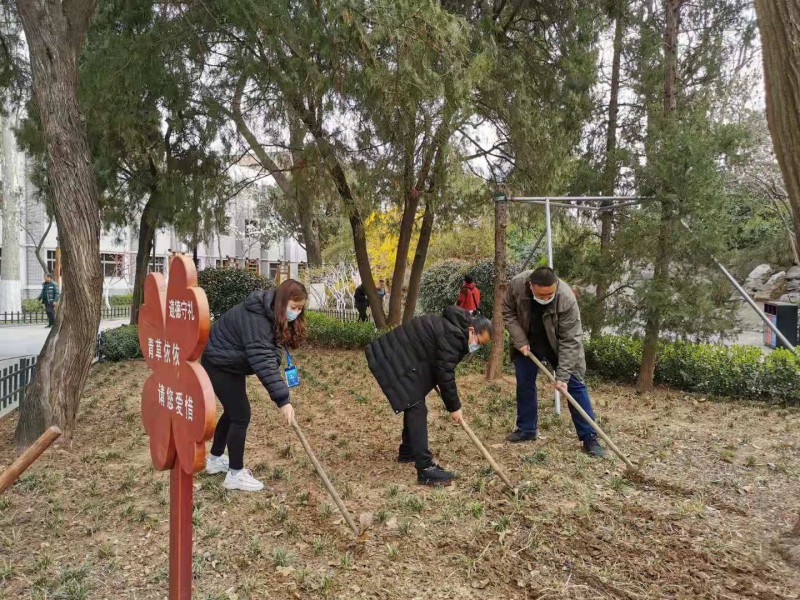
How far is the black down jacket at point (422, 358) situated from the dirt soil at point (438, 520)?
64cm

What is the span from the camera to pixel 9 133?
19.6m

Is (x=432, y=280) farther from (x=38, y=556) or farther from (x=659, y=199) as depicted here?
(x=38, y=556)

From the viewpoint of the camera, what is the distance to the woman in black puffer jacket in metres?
3.52

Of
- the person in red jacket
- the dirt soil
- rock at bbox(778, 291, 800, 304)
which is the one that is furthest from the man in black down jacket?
rock at bbox(778, 291, 800, 304)

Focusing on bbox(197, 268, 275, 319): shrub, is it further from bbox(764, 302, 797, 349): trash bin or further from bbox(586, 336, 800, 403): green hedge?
bbox(764, 302, 797, 349): trash bin

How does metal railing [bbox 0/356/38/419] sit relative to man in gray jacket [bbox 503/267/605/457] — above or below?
below

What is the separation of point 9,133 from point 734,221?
21.7 meters

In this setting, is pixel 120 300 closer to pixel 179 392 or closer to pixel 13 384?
pixel 13 384

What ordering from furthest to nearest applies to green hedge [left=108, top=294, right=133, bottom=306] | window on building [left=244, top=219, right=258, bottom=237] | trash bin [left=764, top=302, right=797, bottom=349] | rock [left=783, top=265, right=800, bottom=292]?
1. window on building [left=244, top=219, right=258, bottom=237]
2. green hedge [left=108, top=294, right=133, bottom=306]
3. rock [left=783, top=265, right=800, bottom=292]
4. trash bin [left=764, top=302, right=797, bottom=349]

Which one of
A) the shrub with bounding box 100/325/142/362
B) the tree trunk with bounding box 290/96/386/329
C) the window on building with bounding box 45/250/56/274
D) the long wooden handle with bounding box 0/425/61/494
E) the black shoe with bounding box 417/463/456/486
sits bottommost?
the black shoe with bounding box 417/463/456/486

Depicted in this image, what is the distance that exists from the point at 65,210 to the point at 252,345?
2.50 meters

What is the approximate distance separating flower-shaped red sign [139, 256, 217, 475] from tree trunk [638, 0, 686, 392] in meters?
5.74

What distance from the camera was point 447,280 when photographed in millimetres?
15055

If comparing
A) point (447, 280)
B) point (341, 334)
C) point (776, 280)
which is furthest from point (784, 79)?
point (776, 280)
